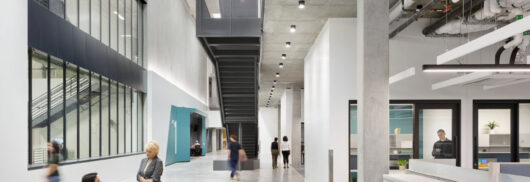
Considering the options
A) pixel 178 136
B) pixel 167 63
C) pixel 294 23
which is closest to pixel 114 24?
pixel 294 23

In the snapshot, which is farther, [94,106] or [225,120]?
[225,120]

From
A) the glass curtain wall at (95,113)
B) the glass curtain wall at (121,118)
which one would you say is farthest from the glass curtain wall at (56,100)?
the glass curtain wall at (121,118)

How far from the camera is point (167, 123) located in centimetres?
2247

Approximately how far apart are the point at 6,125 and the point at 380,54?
6293mm

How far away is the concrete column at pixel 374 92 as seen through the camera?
7656 millimetres

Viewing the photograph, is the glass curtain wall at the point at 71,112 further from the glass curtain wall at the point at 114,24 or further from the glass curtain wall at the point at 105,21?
the glass curtain wall at the point at 114,24

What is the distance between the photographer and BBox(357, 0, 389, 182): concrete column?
7.66 m

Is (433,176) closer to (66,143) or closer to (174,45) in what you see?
(66,143)

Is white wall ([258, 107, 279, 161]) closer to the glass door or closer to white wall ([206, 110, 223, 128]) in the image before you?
white wall ([206, 110, 223, 128])

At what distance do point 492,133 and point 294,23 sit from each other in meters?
5.17

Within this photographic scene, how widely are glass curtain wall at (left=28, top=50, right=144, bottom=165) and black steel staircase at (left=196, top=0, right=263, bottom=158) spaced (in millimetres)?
3356

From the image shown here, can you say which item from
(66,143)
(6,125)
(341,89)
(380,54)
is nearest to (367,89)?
(380,54)

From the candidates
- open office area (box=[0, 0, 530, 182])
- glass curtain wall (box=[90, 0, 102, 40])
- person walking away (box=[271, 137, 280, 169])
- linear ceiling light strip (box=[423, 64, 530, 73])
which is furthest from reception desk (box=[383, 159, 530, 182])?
person walking away (box=[271, 137, 280, 169])

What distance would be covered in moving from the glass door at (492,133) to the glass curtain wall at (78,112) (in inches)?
375
